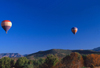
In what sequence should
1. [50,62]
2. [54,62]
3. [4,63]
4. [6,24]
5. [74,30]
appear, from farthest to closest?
[74,30]
[6,24]
[4,63]
[50,62]
[54,62]

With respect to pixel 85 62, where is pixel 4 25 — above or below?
above

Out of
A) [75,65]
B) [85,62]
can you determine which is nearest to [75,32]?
[85,62]

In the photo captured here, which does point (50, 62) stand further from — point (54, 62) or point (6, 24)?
point (6, 24)

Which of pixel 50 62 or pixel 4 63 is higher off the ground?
pixel 50 62

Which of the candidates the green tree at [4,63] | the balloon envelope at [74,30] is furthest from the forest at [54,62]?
the balloon envelope at [74,30]

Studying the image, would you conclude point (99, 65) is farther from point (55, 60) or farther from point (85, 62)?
point (55, 60)

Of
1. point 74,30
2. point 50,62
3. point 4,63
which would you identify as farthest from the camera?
point 74,30

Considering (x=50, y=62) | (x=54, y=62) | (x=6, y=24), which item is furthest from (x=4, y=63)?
(x=54, y=62)

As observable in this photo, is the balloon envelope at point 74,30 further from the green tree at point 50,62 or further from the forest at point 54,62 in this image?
the green tree at point 50,62

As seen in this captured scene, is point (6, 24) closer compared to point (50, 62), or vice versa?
point (50, 62)

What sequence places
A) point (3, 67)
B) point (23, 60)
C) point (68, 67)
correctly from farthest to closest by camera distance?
1. point (23, 60)
2. point (3, 67)
3. point (68, 67)

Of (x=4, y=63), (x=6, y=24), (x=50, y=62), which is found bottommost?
(x=4, y=63)
